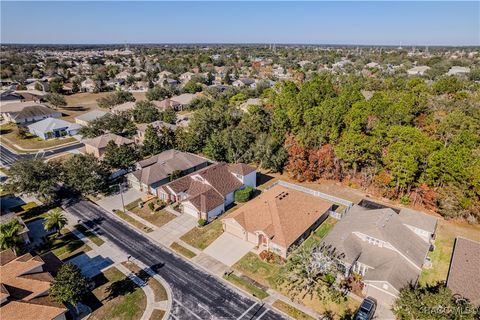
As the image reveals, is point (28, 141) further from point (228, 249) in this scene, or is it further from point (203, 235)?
point (228, 249)

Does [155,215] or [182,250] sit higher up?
[155,215]

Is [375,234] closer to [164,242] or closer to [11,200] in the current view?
[164,242]

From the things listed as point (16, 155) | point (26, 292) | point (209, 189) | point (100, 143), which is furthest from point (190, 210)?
point (16, 155)

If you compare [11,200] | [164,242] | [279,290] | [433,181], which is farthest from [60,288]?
[433,181]

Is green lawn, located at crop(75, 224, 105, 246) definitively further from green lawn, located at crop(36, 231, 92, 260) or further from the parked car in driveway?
the parked car in driveway

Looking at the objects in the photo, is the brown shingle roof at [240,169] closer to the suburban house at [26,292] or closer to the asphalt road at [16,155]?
the suburban house at [26,292]
